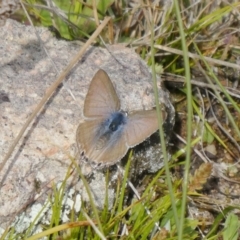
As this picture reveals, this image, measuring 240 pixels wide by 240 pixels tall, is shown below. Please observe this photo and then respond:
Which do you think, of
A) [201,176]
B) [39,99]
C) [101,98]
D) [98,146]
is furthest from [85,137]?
[201,176]

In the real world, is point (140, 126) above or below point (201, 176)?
above

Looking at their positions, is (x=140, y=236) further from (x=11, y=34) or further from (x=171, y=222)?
(x=11, y=34)

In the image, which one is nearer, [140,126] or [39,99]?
[140,126]

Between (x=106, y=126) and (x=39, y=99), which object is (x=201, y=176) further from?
(x=39, y=99)

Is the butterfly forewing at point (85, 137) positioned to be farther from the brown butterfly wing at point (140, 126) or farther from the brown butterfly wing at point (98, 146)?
the brown butterfly wing at point (140, 126)

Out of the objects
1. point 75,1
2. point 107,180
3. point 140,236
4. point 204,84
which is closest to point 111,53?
point 75,1

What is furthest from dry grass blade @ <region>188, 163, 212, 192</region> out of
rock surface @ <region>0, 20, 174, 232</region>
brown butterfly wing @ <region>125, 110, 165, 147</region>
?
rock surface @ <region>0, 20, 174, 232</region>
